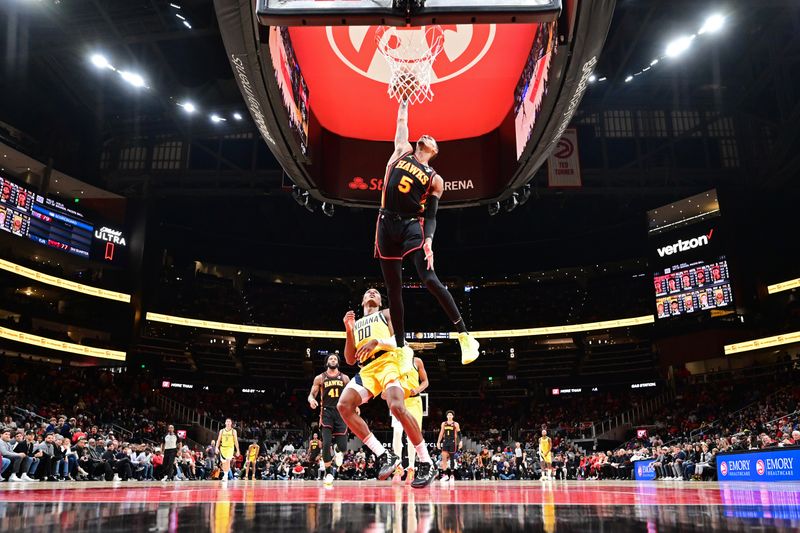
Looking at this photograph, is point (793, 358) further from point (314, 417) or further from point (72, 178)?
point (72, 178)

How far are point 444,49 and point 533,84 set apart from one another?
1406 mm

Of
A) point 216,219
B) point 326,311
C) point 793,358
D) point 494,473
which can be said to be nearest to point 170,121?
point 216,219

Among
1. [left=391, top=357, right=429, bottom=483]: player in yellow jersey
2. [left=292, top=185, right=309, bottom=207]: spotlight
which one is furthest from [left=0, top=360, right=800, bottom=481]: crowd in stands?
[left=292, top=185, right=309, bottom=207]: spotlight

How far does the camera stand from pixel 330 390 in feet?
34.8

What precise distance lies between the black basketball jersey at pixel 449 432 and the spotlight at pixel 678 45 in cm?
1228

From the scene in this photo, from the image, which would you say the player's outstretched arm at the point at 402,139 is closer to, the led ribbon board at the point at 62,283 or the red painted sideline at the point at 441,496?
the red painted sideline at the point at 441,496

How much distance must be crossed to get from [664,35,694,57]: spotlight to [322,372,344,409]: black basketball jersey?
1374 cm

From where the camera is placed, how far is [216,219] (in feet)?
111

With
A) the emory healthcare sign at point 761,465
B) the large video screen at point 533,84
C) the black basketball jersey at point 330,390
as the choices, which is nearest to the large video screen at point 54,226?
the black basketball jersey at point 330,390

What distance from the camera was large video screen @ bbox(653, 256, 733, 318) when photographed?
25.4 m

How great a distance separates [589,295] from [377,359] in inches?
1253

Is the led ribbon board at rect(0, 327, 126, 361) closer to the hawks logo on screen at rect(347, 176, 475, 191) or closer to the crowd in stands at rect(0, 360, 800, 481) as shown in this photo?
the crowd in stands at rect(0, 360, 800, 481)

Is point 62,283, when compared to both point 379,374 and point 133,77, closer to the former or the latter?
point 133,77

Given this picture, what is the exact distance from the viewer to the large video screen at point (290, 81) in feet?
21.3
